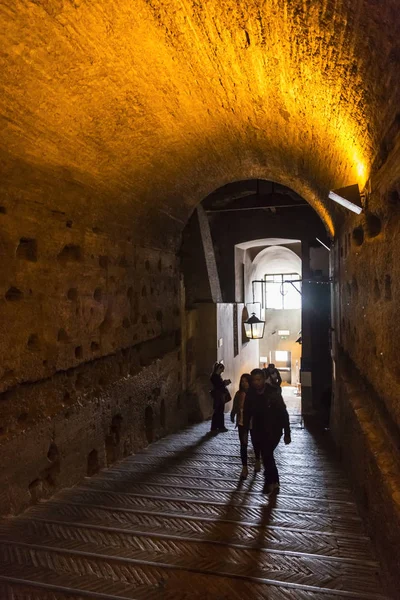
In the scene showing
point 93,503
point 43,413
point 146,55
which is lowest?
point 93,503

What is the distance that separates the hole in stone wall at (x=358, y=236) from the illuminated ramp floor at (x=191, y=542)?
2584mm

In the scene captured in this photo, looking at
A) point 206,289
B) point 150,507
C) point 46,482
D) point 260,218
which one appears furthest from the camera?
point 260,218

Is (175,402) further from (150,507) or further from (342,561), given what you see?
(342,561)

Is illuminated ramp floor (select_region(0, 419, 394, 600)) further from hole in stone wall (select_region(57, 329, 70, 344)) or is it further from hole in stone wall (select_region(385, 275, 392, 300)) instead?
hole in stone wall (select_region(385, 275, 392, 300))

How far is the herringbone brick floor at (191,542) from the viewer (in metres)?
2.81

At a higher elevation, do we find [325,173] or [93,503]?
[325,173]

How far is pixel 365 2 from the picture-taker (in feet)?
7.05

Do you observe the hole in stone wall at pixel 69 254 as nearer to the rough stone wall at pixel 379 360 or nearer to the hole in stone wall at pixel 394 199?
the rough stone wall at pixel 379 360

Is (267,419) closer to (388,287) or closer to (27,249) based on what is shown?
(388,287)

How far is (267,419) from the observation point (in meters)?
4.68

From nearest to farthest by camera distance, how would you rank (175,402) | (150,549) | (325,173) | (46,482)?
1. (150,549)
2. (46,482)
3. (325,173)
4. (175,402)

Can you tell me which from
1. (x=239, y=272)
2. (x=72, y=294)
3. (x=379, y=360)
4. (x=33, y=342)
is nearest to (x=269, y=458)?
(x=379, y=360)

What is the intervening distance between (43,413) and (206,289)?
622 cm

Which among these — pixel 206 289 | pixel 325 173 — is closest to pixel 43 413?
pixel 325 173
